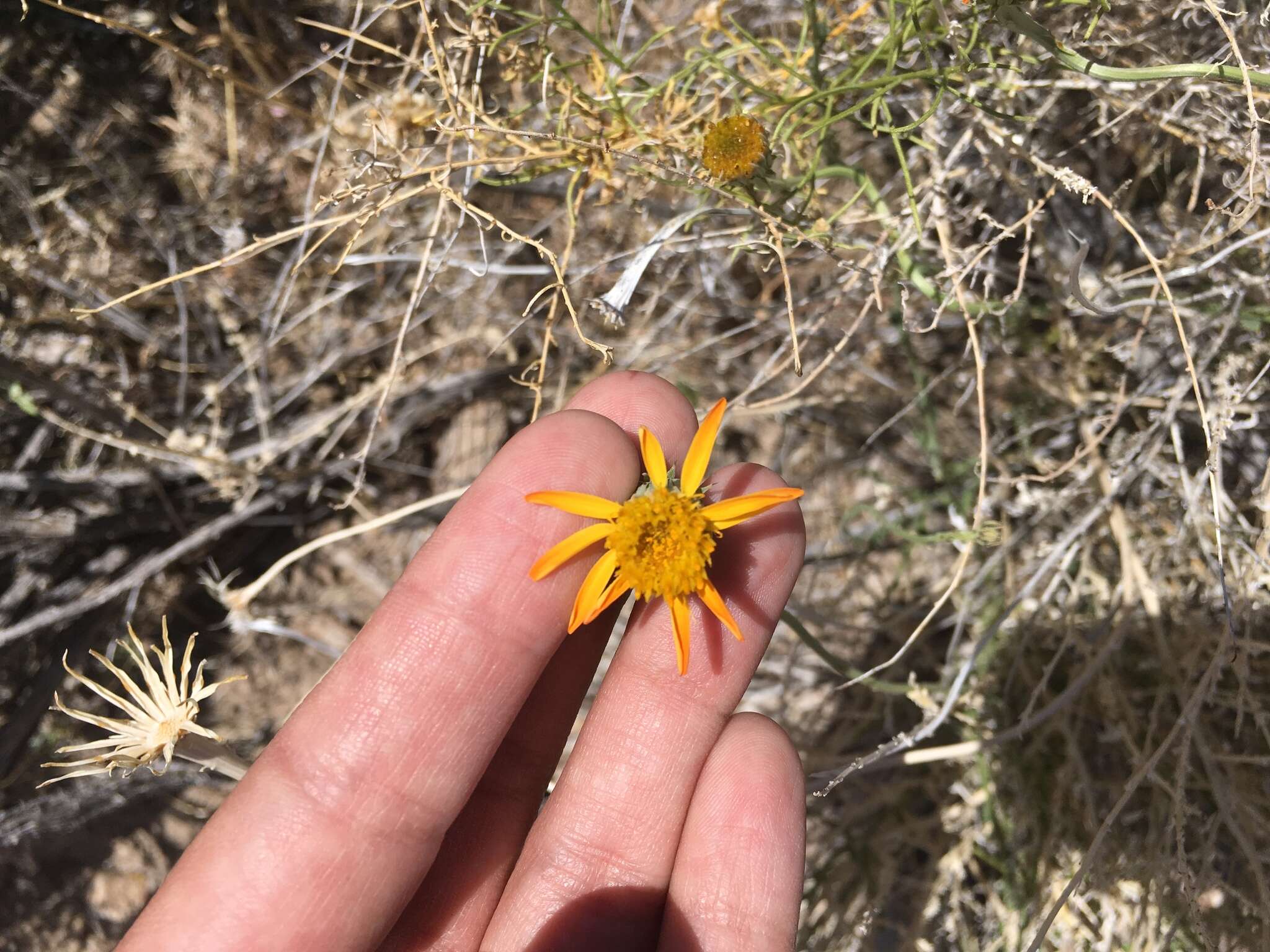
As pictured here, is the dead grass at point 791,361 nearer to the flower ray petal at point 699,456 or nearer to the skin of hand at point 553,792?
the skin of hand at point 553,792

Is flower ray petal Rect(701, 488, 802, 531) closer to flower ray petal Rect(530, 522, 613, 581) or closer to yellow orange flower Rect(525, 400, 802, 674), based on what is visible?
yellow orange flower Rect(525, 400, 802, 674)

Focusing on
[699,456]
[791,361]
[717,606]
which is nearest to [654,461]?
[699,456]

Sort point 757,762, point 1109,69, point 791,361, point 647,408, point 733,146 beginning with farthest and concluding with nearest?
point 791,361 < point 647,408 < point 757,762 < point 733,146 < point 1109,69

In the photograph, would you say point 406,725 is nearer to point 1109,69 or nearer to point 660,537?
point 660,537

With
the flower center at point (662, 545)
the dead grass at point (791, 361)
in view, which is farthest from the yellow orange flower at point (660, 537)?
the dead grass at point (791, 361)

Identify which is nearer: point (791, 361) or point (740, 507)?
point (740, 507)

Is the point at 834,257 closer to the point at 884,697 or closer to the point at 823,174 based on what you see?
the point at 823,174
